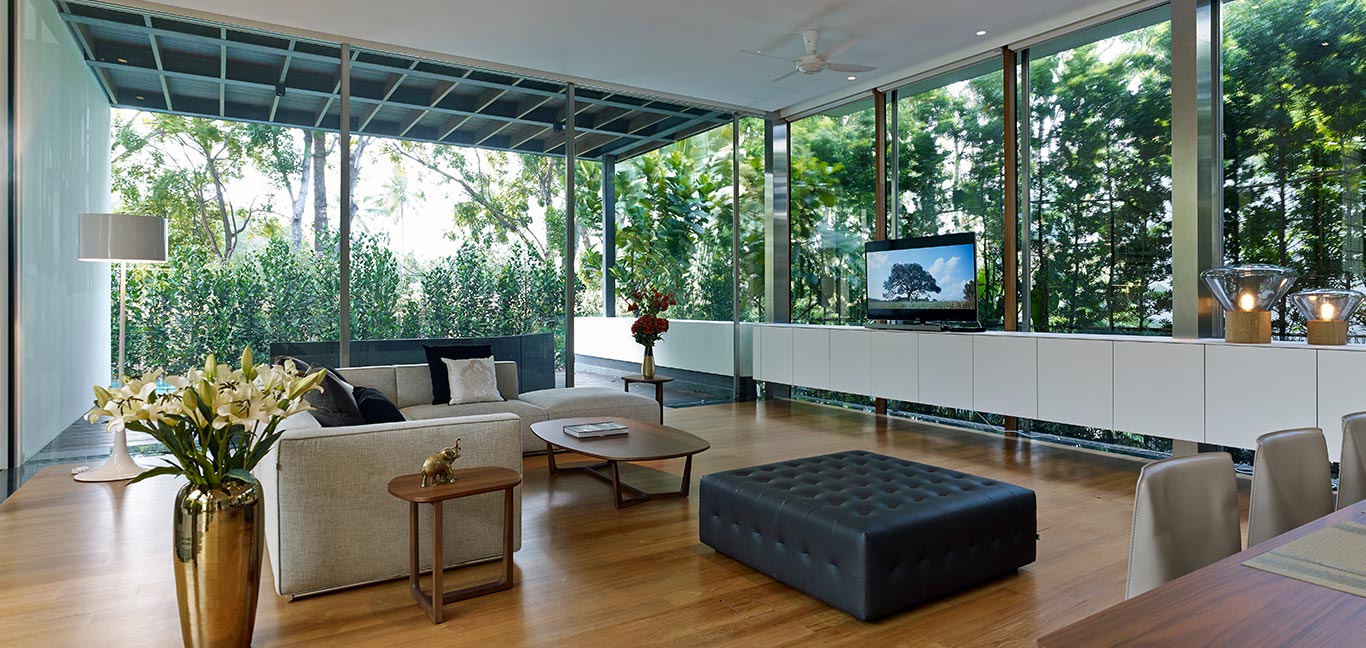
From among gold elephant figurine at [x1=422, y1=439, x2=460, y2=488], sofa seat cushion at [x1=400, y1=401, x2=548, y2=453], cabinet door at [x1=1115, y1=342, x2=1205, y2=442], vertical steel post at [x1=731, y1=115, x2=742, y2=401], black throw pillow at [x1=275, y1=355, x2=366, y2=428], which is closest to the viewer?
gold elephant figurine at [x1=422, y1=439, x2=460, y2=488]

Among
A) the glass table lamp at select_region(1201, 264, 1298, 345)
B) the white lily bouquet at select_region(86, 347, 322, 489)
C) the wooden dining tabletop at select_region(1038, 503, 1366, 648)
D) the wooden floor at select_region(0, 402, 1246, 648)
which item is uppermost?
the glass table lamp at select_region(1201, 264, 1298, 345)

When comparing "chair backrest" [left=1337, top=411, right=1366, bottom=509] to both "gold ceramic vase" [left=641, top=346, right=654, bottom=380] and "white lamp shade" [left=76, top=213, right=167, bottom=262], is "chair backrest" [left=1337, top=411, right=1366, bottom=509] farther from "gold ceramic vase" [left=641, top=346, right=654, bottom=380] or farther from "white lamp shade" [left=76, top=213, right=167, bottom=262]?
"white lamp shade" [left=76, top=213, right=167, bottom=262]

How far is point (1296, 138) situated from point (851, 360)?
→ 3534 mm

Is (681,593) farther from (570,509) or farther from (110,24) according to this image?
(110,24)

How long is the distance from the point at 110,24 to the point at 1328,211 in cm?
802

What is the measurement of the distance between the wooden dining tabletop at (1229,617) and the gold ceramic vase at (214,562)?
84.6 inches

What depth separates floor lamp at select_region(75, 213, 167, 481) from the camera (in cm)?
465

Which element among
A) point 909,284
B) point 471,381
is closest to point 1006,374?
point 909,284

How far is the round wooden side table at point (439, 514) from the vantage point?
2.64 m

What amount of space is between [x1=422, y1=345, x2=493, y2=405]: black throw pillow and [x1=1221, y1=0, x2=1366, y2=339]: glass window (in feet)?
17.2

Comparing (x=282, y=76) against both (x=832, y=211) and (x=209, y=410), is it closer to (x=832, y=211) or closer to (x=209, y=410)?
(x=209, y=410)

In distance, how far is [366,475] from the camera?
116 inches

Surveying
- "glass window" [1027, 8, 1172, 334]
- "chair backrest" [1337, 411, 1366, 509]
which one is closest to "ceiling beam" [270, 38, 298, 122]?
"glass window" [1027, 8, 1172, 334]

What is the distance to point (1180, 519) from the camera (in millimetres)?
1584
